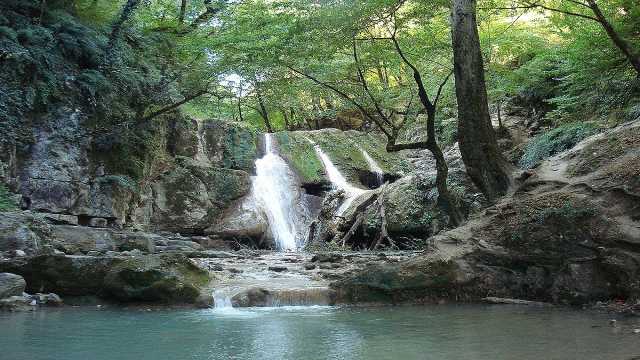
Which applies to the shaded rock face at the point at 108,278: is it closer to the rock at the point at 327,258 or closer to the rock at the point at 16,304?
the rock at the point at 16,304

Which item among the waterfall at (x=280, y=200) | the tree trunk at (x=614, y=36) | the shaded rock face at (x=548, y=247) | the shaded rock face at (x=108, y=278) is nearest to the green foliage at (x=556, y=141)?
the tree trunk at (x=614, y=36)

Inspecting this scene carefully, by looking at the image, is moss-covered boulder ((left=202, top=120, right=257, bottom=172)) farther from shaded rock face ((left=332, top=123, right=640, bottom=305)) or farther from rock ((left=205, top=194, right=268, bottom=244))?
shaded rock face ((left=332, top=123, right=640, bottom=305))

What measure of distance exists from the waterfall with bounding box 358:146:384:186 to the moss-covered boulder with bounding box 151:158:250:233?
578 cm

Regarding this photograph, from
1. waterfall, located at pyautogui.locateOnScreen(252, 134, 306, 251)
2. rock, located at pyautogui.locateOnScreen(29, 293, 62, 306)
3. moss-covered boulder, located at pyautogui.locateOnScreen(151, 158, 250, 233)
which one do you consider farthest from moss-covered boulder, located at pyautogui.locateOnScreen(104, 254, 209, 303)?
waterfall, located at pyautogui.locateOnScreen(252, 134, 306, 251)

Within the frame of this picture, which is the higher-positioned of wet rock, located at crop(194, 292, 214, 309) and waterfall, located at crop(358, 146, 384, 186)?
waterfall, located at crop(358, 146, 384, 186)

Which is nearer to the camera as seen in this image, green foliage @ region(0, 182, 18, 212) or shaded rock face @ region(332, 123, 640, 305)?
shaded rock face @ region(332, 123, 640, 305)

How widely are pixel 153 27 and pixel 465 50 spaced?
9192 millimetres

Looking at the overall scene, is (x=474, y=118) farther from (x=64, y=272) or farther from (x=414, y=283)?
(x=64, y=272)

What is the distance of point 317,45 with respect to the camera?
10.5m

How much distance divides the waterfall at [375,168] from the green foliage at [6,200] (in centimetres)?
1302

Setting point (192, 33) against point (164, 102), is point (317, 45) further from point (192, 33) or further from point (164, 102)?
point (192, 33)

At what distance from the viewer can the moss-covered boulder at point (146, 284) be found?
6.26 metres

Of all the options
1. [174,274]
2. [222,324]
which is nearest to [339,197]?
[174,274]

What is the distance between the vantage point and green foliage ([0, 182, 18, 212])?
28.3 ft
